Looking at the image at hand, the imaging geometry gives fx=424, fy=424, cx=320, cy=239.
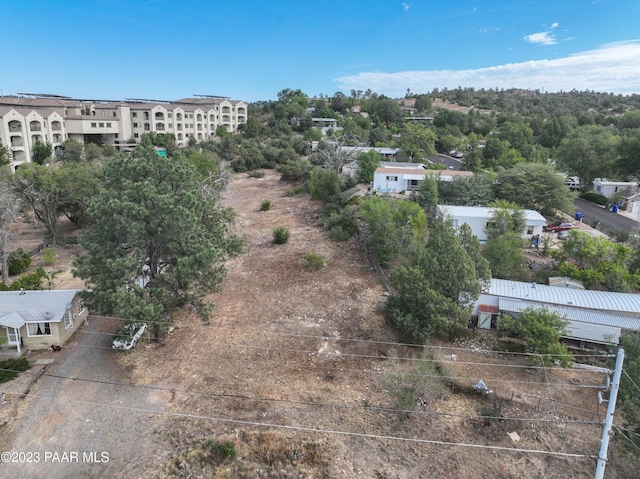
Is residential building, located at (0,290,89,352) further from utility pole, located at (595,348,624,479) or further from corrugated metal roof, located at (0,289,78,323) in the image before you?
utility pole, located at (595,348,624,479)

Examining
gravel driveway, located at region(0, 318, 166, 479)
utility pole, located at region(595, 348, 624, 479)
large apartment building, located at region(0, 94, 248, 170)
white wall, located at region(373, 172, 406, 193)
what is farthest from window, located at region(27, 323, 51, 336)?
large apartment building, located at region(0, 94, 248, 170)

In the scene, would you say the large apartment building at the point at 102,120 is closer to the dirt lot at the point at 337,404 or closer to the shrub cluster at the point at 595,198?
the dirt lot at the point at 337,404

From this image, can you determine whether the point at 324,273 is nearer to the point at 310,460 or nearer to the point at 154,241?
the point at 154,241

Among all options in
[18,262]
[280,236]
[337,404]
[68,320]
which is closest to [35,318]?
[68,320]

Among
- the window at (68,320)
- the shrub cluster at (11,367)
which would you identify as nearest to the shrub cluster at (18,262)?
the window at (68,320)

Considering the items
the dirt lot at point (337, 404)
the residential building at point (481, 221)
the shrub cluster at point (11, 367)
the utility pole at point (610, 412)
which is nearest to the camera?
the utility pole at point (610, 412)

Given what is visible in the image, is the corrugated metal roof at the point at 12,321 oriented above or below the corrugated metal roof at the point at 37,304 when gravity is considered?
below
